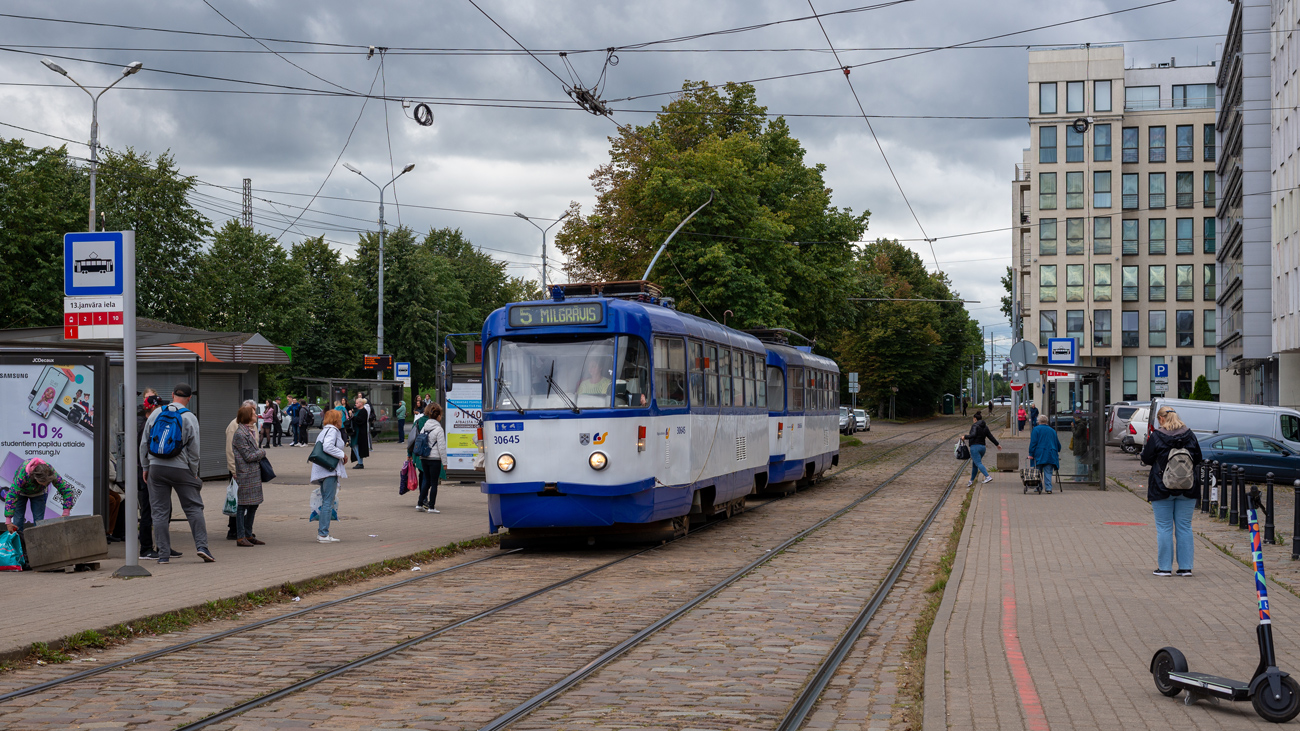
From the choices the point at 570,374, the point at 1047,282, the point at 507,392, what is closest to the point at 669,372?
the point at 570,374

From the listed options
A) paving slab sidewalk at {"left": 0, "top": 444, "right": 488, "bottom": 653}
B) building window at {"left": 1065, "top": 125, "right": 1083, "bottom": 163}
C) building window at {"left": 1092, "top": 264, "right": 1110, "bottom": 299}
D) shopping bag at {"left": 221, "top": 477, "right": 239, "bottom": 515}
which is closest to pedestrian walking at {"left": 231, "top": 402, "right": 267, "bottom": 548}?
shopping bag at {"left": 221, "top": 477, "right": 239, "bottom": 515}

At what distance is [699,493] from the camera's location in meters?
17.6

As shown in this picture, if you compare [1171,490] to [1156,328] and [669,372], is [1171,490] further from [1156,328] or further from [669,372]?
[1156,328]

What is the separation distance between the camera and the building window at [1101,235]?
74.6 metres

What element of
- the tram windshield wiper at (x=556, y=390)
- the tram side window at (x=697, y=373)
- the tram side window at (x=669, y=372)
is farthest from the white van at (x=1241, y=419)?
the tram windshield wiper at (x=556, y=390)

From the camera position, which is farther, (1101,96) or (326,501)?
(1101,96)

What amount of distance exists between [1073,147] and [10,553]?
70.7m

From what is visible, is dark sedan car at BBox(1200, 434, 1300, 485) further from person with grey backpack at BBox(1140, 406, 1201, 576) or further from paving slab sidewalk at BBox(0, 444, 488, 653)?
person with grey backpack at BBox(1140, 406, 1201, 576)

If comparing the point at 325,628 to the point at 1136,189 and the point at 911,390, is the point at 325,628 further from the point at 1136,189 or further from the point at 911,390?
the point at 911,390

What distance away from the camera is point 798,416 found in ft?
85.7

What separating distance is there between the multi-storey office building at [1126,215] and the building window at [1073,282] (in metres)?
0.06

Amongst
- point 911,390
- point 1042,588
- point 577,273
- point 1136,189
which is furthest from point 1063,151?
point 1042,588

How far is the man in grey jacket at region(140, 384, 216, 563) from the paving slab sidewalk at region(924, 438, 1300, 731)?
7.80 metres

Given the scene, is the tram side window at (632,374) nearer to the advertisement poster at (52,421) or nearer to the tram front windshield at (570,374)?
the tram front windshield at (570,374)
